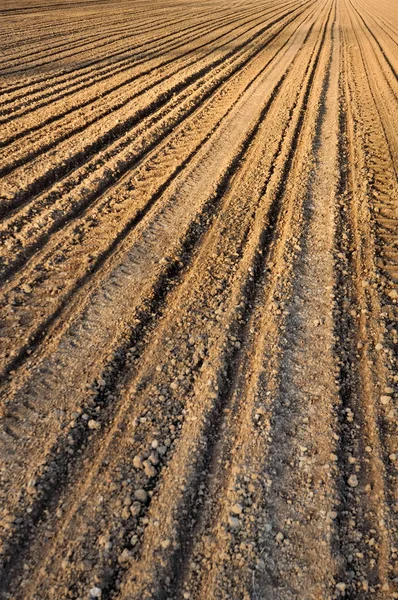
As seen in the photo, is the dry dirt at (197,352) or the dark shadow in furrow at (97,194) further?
the dark shadow in furrow at (97,194)

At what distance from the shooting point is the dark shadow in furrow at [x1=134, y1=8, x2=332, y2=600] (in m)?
2.54

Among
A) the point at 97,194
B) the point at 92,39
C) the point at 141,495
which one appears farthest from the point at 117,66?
the point at 141,495

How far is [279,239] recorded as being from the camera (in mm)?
5223

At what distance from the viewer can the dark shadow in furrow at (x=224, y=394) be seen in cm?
254

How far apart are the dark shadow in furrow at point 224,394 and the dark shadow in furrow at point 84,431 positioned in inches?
22.7

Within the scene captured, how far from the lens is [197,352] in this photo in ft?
12.5

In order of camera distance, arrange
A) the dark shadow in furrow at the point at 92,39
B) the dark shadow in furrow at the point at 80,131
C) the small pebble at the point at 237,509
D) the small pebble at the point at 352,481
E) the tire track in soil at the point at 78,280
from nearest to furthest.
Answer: the small pebble at the point at 237,509, the small pebble at the point at 352,481, the tire track in soil at the point at 78,280, the dark shadow in furrow at the point at 80,131, the dark shadow in furrow at the point at 92,39

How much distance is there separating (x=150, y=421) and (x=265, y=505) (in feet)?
3.21

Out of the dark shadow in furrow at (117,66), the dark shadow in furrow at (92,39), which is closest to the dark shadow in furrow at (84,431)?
the dark shadow in furrow at (117,66)

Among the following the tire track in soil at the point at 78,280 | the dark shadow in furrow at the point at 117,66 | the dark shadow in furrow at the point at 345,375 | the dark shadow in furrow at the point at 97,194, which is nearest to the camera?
the dark shadow in furrow at the point at 345,375

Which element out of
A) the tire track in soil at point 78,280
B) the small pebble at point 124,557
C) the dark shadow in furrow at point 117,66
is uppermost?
the dark shadow in furrow at point 117,66

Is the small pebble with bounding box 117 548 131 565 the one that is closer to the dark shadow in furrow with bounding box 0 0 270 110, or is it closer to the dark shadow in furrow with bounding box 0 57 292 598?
the dark shadow in furrow with bounding box 0 57 292 598

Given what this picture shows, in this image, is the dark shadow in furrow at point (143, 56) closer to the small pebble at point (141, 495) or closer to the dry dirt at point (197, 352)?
the dry dirt at point (197, 352)

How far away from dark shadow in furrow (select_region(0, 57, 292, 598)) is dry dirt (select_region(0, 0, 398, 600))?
0.6 inches
